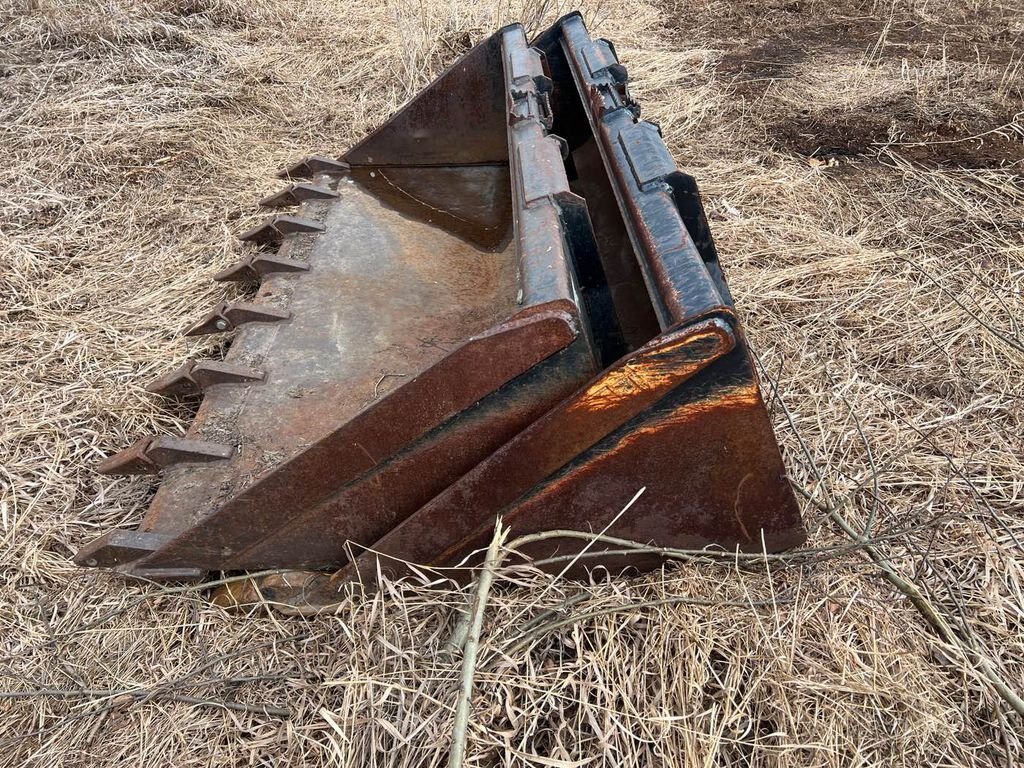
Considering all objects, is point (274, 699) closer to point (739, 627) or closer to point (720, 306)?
point (739, 627)

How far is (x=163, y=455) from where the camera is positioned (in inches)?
82.9

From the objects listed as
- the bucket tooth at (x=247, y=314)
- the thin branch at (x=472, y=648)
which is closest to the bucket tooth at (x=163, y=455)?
the bucket tooth at (x=247, y=314)

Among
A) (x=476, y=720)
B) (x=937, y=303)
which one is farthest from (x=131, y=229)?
(x=937, y=303)

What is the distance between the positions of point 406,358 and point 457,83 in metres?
1.66

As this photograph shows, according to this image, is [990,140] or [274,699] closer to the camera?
[274,699]

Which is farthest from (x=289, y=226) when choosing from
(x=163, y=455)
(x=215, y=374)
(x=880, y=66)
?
(x=880, y=66)

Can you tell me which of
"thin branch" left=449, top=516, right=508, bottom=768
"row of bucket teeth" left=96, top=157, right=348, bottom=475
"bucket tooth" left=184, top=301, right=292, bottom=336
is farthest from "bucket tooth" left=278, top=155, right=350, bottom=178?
"thin branch" left=449, top=516, right=508, bottom=768

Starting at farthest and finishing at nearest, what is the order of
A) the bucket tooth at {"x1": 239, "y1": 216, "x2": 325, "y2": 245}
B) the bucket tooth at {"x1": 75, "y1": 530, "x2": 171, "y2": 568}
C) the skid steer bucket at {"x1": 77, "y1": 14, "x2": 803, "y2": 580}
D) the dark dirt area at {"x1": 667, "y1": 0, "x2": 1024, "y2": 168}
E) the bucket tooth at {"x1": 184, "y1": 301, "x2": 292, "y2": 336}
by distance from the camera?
1. the dark dirt area at {"x1": 667, "y1": 0, "x2": 1024, "y2": 168}
2. the bucket tooth at {"x1": 239, "y1": 216, "x2": 325, "y2": 245}
3. the bucket tooth at {"x1": 184, "y1": 301, "x2": 292, "y2": 336}
4. the bucket tooth at {"x1": 75, "y1": 530, "x2": 171, "y2": 568}
5. the skid steer bucket at {"x1": 77, "y1": 14, "x2": 803, "y2": 580}

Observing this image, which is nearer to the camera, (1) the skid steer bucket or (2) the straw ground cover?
(1) the skid steer bucket

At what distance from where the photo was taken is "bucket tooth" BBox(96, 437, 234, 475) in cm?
209

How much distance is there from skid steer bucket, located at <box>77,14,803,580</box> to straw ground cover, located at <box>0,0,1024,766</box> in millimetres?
213

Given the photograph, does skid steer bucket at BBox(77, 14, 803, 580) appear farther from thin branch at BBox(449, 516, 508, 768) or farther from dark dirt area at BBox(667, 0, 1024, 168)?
dark dirt area at BBox(667, 0, 1024, 168)

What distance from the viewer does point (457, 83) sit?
3326 mm

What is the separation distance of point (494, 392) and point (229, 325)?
1.61m
